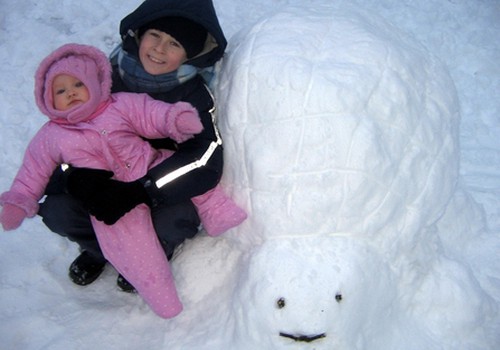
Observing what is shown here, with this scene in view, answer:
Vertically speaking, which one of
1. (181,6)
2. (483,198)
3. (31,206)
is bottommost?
(483,198)

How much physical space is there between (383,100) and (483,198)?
119 centimetres

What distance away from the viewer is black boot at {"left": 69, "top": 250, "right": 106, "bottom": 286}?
2.21 m

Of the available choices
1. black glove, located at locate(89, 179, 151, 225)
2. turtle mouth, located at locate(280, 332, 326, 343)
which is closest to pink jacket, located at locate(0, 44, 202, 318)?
black glove, located at locate(89, 179, 151, 225)

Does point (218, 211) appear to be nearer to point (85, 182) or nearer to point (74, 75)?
point (85, 182)

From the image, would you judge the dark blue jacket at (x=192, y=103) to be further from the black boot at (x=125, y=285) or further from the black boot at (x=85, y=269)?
the black boot at (x=85, y=269)

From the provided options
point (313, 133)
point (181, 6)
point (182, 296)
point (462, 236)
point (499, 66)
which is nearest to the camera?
point (313, 133)

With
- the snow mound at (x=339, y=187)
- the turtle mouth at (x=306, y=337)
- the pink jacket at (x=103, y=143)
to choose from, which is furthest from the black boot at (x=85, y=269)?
the turtle mouth at (x=306, y=337)

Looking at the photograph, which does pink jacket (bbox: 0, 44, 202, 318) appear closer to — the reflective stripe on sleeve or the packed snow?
the reflective stripe on sleeve

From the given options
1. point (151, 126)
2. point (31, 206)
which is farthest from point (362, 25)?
point (31, 206)

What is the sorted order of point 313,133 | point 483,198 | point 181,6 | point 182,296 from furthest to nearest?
point 483,198 → point 182,296 → point 181,6 → point 313,133

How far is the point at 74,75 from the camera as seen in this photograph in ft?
5.96

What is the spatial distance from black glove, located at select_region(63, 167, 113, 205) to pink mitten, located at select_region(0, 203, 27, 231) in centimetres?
19

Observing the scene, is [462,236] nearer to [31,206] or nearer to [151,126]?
[151,126]

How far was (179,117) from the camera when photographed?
1.81 metres
